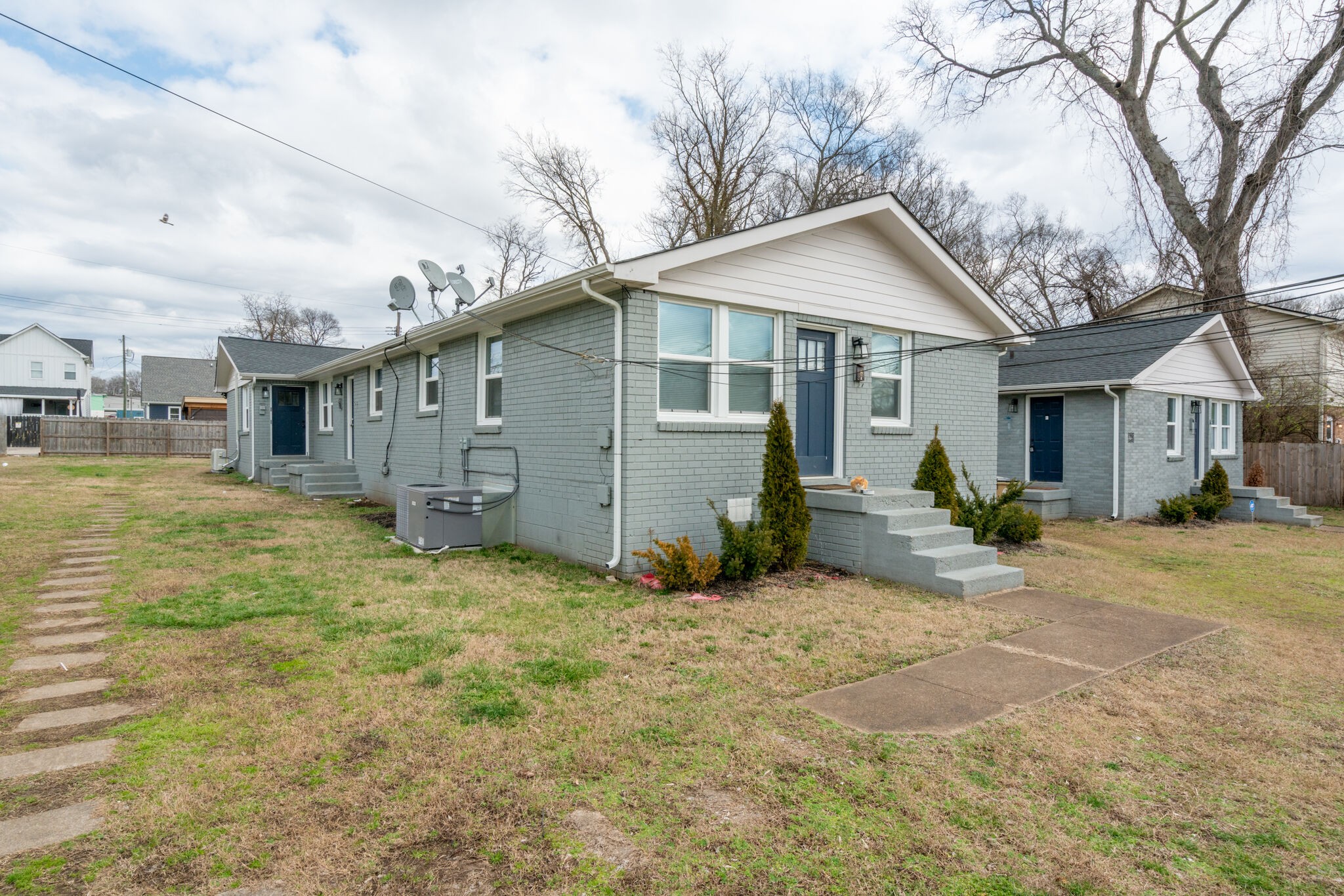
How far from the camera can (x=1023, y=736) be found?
3.47m

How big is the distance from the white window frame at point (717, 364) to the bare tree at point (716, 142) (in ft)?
48.0

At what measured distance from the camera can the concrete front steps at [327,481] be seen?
14688mm

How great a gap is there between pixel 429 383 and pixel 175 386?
46.5 metres

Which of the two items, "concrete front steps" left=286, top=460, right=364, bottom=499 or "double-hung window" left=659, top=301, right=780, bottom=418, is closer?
"double-hung window" left=659, top=301, right=780, bottom=418

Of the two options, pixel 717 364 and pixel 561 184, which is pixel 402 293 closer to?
pixel 717 364

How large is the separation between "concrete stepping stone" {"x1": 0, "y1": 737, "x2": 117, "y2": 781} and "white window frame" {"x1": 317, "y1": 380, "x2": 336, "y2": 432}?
49.8 feet

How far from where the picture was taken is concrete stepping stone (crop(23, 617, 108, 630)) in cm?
503

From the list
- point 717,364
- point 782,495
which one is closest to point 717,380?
point 717,364

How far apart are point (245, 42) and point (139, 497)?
9527 millimetres

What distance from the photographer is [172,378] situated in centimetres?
4781

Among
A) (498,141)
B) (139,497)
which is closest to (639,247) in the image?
(498,141)

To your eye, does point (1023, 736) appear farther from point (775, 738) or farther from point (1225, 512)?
point (1225, 512)

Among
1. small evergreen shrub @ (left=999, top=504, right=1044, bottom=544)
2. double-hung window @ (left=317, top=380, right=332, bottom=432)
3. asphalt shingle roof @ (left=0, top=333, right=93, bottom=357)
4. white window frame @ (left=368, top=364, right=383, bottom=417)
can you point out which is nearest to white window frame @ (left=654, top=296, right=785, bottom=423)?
small evergreen shrub @ (left=999, top=504, right=1044, bottom=544)

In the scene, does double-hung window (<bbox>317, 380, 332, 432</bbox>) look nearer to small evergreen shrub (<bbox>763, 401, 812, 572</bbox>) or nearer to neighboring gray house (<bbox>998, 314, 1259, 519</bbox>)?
small evergreen shrub (<bbox>763, 401, 812, 572</bbox>)
